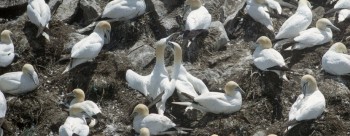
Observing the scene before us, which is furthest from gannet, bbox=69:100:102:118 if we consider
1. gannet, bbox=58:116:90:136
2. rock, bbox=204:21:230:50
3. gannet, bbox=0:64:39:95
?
rock, bbox=204:21:230:50

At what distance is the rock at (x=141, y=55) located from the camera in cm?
1494

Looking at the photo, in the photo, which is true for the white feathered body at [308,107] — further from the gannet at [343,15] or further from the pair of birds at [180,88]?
the gannet at [343,15]

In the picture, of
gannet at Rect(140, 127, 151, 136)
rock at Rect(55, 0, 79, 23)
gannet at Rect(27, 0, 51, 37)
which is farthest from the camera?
rock at Rect(55, 0, 79, 23)

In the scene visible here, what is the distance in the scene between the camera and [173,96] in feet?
45.6

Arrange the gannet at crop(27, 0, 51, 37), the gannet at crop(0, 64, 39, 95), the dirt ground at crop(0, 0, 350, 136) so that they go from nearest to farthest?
1. the dirt ground at crop(0, 0, 350, 136)
2. the gannet at crop(0, 64, 39, 95)
3. the gannet at crop(27, 0, 51, 37)

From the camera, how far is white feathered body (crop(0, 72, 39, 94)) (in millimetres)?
14148

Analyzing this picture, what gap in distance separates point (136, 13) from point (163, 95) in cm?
233

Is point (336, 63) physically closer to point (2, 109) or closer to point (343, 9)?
point (343, 9)

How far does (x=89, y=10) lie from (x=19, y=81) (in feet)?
8.16

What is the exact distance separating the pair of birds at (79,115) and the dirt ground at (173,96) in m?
0.23

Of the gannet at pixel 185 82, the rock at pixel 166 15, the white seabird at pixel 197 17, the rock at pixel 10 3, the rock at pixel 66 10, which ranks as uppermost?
the white seabird at pixel 197 17

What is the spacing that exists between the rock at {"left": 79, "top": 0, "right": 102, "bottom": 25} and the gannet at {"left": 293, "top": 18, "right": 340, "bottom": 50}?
3522 mm

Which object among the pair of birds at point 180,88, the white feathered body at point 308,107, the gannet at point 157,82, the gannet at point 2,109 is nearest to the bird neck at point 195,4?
the pair of birds at point 180,88

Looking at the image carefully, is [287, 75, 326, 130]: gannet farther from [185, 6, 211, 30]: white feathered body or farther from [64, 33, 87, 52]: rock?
[64, 33, 87, 52]: rock
